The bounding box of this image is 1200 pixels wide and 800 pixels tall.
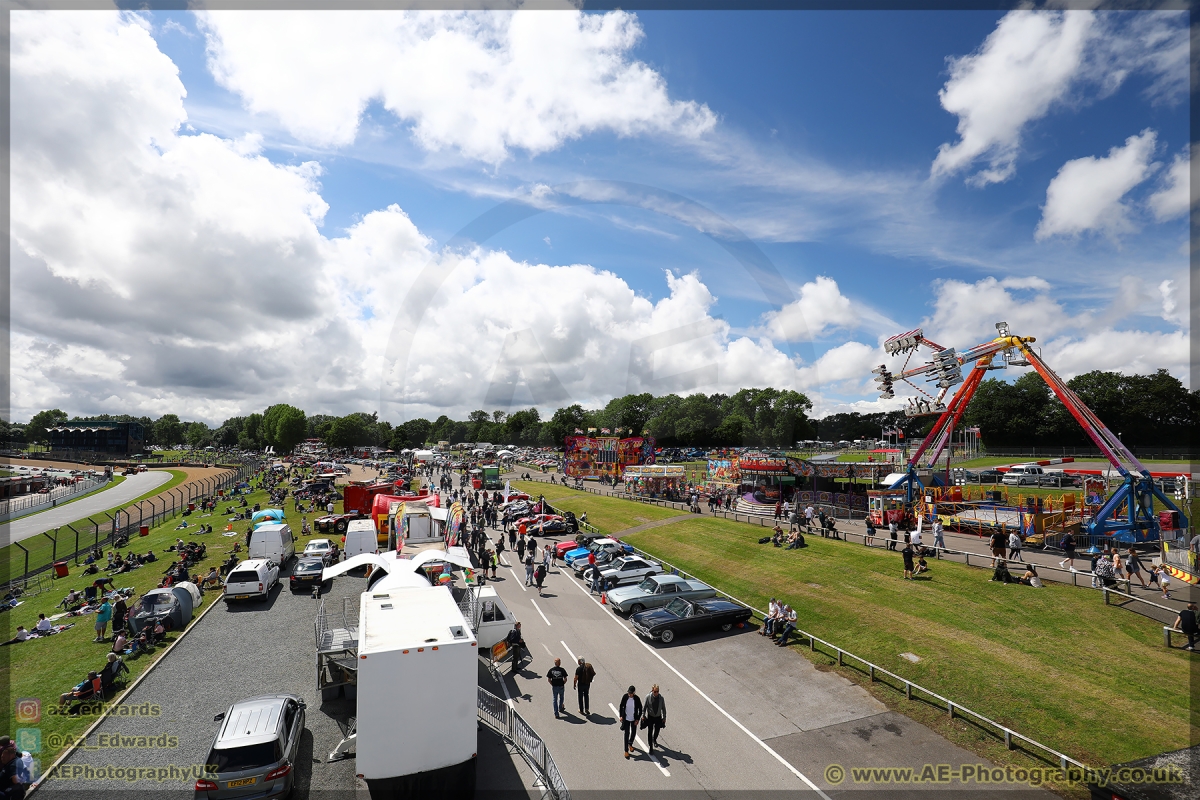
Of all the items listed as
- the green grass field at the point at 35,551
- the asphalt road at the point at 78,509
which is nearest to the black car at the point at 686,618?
the green grass field at the point at 35,551

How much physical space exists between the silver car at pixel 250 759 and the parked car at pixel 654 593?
12.9 meters

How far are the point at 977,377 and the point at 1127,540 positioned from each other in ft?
40.6

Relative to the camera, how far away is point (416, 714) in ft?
29.5

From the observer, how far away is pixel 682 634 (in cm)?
1909

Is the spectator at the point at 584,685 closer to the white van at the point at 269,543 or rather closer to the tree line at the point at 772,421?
the white van at the point at 269,543

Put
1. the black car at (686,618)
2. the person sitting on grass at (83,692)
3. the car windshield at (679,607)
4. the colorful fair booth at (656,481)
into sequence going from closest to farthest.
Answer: the person sitting on grass at (83,692) → the black car at (686,618) → the car windshield at (679,607) → the colorful fair booth at (656,481)

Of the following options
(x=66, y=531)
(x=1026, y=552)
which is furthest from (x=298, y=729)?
(x=66, y=531)

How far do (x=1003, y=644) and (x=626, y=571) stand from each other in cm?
1405

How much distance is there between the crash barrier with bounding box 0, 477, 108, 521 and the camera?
5519 centimetres

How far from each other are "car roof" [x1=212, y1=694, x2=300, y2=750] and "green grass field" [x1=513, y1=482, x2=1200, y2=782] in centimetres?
1451

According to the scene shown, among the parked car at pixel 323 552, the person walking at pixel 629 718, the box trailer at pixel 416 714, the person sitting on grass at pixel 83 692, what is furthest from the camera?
the parked car at pixel 323 552

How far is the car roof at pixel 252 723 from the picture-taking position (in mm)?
9508

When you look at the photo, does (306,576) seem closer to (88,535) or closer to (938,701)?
(938,701)

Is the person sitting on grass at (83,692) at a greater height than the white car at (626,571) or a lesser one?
greater
